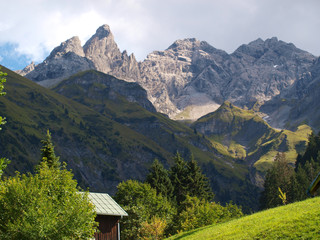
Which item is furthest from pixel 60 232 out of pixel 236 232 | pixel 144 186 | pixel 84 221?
pixel 144 186

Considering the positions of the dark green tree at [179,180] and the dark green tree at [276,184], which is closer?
the dark green tree at [179,180]

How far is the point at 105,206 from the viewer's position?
50.2 metres

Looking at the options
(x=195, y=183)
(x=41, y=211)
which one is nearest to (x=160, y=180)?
(x=195, y=183)

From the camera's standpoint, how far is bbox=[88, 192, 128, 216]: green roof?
48.5m

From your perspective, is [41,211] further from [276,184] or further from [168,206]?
[276,184]

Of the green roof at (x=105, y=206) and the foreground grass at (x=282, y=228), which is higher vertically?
the green roof at (x=105, y=206)

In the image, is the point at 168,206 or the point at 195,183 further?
the point at 195,183

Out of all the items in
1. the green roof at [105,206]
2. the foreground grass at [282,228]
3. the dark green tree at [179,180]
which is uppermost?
the dark green tree at [179,180]

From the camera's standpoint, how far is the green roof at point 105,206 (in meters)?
48.5

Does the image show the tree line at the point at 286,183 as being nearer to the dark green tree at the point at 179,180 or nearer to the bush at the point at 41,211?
the dark green tree at the point at 179,180

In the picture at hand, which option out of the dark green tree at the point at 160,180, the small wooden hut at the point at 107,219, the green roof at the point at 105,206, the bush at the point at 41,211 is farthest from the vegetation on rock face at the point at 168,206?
the bush at the point at 41,211

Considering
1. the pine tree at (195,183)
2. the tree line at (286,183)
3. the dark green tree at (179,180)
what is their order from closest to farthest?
the dark green tree at (179,180) → the pine tree at (195,183) → the tree line at (286,183)

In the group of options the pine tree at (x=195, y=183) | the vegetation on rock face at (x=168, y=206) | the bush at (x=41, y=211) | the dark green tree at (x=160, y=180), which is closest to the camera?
the bush at (x=41, y=211)

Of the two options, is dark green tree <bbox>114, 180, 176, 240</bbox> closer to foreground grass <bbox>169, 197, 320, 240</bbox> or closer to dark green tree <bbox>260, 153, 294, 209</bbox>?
foreground grass <bbox>169, 197, 320, 240</bbox>
